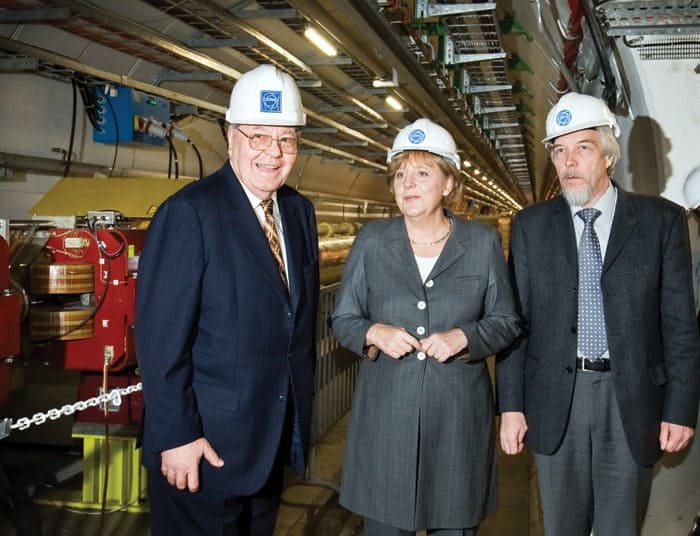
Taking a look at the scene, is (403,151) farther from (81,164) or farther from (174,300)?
(81,164)

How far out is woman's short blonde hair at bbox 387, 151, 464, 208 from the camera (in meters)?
1.88

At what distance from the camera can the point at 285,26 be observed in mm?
4801

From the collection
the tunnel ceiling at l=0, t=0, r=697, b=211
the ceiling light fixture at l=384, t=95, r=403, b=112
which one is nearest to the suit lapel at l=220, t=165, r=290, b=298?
the tunnel ceiling at l=0, t=0, r=697, b=211

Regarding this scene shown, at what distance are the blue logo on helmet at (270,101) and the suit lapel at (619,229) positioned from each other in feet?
3.28

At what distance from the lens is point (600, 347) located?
1926 mm

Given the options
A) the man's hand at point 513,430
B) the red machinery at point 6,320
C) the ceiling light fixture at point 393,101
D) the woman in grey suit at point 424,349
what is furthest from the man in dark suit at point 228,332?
the ceiling light fixture at point 393,101

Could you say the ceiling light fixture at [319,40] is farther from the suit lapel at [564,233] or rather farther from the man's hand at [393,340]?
the man's hand at [393,340]

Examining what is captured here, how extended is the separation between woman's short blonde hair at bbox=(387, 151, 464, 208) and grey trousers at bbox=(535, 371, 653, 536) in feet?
2.07

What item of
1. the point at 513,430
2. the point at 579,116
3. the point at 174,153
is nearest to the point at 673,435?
the point at 513,430

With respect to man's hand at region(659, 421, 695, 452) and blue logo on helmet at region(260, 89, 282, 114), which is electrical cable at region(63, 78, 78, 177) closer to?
blue logo on helmet at region(260, 89, 282, 114)

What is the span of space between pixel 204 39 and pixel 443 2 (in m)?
1.55

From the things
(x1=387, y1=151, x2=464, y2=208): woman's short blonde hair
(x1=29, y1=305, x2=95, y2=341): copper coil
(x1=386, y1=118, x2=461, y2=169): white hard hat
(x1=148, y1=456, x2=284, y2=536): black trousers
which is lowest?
(x1=148, y1=456, x2=284, y2=536): black trousers

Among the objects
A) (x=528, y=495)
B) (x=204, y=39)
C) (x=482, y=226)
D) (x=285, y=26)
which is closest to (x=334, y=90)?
(x=285, y=26)

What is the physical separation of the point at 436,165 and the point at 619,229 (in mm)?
555
